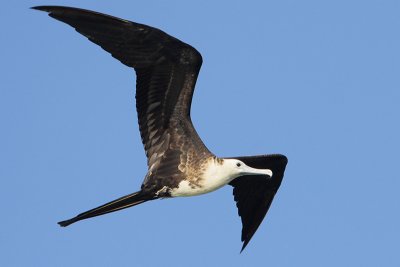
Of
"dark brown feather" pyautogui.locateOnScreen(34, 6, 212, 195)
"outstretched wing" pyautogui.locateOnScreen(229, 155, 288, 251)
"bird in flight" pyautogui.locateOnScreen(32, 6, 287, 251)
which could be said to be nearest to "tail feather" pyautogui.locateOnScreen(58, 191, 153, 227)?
"bird in flight" pyautogui.locateOnScreen(32, 6, 287, 251)

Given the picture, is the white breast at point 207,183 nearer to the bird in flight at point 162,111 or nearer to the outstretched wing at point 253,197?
the bird in flight at point 162,111

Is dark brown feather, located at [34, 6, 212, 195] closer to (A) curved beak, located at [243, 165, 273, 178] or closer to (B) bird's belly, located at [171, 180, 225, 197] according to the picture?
(B) bird's belly, located at [171, 180, 225, 197]

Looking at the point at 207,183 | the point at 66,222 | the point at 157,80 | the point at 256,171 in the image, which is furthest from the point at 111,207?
the point at 256,171

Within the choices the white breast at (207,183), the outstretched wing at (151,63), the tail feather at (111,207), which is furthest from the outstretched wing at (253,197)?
the tail feather at (111,207)

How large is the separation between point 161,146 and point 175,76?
63cm

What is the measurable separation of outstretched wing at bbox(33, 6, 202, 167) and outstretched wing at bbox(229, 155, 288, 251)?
121 centimetres

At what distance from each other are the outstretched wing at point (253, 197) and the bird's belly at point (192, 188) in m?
1.11

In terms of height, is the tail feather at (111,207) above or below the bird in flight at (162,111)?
Answer: below

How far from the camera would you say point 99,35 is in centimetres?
755

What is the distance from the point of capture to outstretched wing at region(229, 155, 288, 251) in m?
8.95

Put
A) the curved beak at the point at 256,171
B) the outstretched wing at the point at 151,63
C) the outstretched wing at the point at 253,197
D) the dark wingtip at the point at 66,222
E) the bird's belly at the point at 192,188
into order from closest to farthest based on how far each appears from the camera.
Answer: the outstretched wing at the point at 151,63
the dark wingtip at the point at 66,222
the bird's belly at the point at 192,188
the curved beak at the point at 256,171
the outstretched wing at the point at 253,197

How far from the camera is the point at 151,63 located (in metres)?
7.80

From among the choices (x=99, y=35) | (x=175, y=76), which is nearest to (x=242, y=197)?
(x=175, y=76)

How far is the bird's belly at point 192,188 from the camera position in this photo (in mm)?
7863
